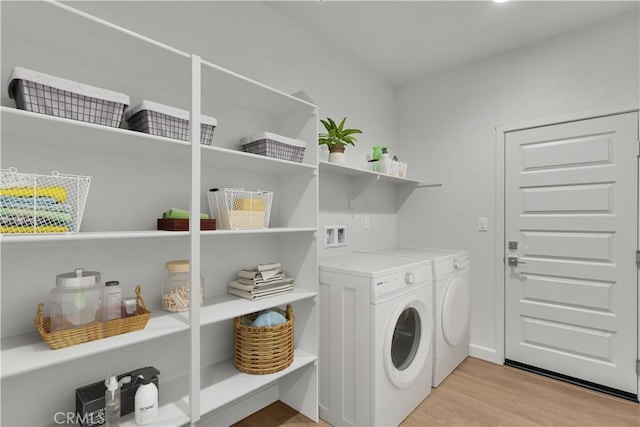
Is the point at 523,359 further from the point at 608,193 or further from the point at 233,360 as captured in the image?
the point at 233,360

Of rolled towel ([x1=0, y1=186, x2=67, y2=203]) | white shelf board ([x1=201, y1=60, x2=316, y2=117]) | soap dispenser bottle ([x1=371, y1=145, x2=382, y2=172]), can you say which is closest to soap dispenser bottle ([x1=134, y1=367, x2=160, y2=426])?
rolled towel ([x1=0, y1=186, x2=67, y2=203])

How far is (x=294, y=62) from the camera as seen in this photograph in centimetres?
219

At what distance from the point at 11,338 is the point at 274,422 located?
4.33 feet

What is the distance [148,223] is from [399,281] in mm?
1323

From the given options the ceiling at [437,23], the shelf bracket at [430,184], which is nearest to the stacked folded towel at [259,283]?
the ceiling at [437,23]

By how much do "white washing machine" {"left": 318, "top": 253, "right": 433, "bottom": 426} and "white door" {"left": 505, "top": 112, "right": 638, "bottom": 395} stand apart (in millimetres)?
996

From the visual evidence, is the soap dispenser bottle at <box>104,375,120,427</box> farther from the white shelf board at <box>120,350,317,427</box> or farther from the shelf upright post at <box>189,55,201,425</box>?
the shelf upright post at <box>189,55,201,425</box>

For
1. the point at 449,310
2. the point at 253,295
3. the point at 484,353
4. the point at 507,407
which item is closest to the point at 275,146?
the point at 253,295

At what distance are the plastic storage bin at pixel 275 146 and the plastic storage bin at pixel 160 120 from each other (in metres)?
→ 0.31

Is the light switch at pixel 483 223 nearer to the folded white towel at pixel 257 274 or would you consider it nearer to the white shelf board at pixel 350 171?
the white shelf board at pixel 350 171

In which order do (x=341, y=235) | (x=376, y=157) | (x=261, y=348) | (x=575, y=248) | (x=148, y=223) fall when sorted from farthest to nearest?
(x=376, y=157) → (x=341, y=235) → (x=575, y=248) → (x=261, y=348) → (x=148, y=223)

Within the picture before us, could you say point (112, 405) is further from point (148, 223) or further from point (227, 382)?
point (148, 223)

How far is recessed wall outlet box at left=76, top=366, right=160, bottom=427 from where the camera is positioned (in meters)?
1.18

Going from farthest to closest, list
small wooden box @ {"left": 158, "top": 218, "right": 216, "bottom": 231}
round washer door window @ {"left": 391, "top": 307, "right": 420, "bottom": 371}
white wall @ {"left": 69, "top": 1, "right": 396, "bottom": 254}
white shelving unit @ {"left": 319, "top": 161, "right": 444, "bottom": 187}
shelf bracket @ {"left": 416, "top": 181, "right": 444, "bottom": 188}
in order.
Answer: shelf bracket @ {"left": 416, "top": 181, "right": 444, "bottom": 188}, white shelving unit @ {"left": 319, "top": 161, "right": 444, "bottom": 187}, round washer door window @ {"left": 391, "top": 307, "right": 420, "bottom": 371}, white wall @ {"left": 69, "top": 1, "right": 396, "bottom": 254}, small wooden box @ {"left": 158, "top": 218, "right": 216, "bottom": 231}
